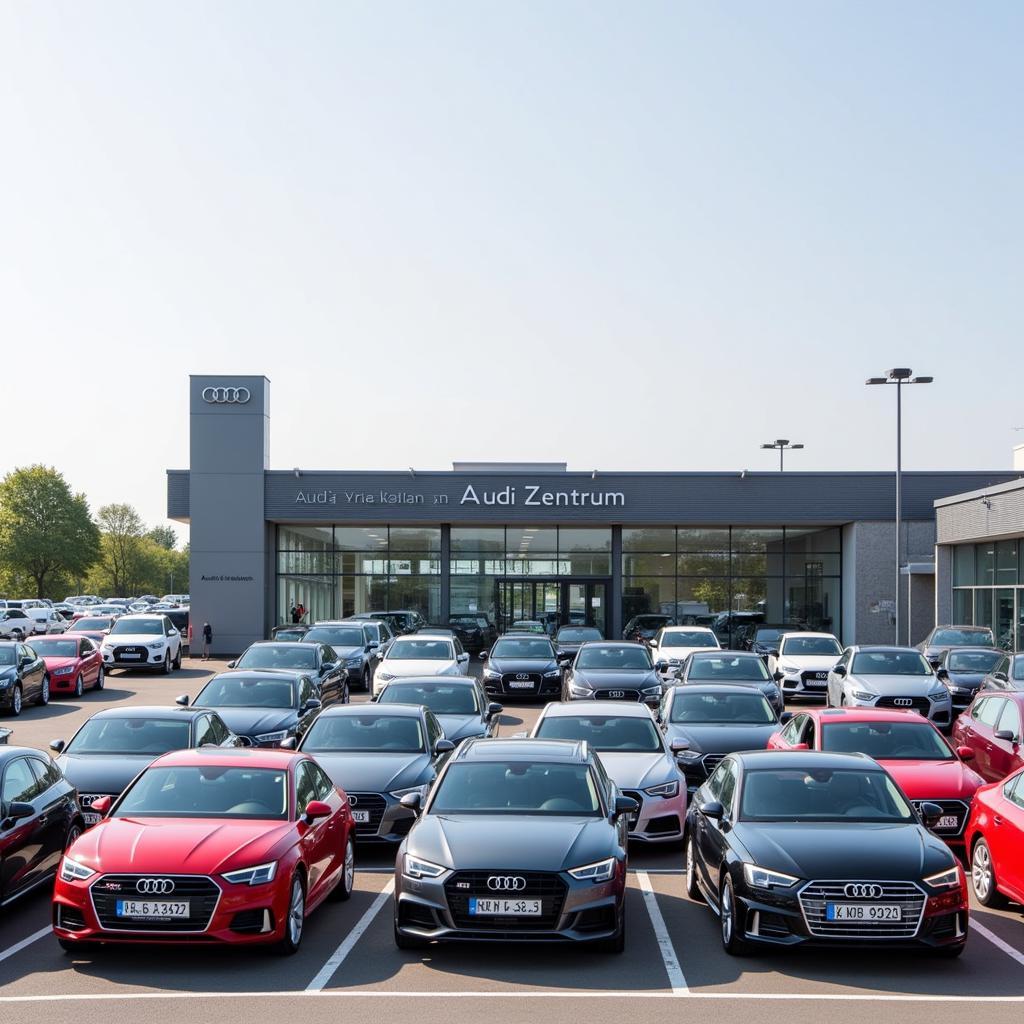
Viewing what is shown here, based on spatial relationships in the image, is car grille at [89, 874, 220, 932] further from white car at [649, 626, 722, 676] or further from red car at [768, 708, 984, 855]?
white car at [649, 626, 722, 676]

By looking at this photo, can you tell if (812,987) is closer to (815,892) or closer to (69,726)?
(815,892)

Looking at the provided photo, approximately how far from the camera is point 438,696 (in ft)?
59.9

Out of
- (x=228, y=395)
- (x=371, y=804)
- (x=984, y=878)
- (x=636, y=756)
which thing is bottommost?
(x=984, y=878)

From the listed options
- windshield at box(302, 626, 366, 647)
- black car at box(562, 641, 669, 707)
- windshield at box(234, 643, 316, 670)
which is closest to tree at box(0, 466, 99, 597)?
windshield at box(302, 626, 366, 647)

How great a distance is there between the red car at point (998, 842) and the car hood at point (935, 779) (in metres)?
1.32

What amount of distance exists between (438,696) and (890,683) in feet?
27.8

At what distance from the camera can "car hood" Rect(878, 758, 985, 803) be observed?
12680 millimetres

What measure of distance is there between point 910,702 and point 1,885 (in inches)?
629

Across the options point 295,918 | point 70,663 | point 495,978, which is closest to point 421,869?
point 495,978

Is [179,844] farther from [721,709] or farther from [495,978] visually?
[721,709]

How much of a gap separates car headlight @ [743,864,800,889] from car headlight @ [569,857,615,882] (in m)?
0.93

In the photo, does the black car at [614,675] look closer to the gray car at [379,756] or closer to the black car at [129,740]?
the gray car at [379,756]

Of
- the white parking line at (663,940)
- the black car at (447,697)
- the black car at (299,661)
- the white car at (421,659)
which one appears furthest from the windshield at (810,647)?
the white parking line at (663,940)

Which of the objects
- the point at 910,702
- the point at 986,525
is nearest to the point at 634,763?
the point at 910,702
